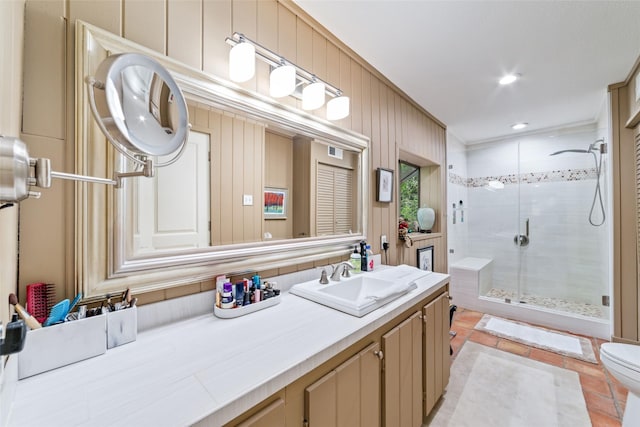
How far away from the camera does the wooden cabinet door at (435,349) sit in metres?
1.48

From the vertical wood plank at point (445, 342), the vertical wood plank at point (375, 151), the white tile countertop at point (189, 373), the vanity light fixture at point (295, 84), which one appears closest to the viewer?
the white tile countertop at point (189, 373)

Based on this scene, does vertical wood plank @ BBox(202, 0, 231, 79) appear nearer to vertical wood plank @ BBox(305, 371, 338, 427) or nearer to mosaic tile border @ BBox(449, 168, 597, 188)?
vertical wood plank @ BBox(305, 371, 338, 427)

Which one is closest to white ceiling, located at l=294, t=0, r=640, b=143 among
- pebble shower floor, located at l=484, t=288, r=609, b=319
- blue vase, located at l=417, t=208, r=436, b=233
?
blue vase, located at l=417, t=208, r=436, b=233

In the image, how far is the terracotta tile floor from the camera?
64.9 inches

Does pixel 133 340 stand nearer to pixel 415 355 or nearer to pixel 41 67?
pixel 41 67

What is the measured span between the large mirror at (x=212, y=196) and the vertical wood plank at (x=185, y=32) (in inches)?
2.9

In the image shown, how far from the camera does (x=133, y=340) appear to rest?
2.71 ft

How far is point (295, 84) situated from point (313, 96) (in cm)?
12

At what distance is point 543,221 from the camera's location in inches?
135

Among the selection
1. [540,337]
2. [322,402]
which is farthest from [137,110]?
[540,337]

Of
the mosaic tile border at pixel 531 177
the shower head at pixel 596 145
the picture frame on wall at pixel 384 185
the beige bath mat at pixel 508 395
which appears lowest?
the beige bath mat at pixel 508 395

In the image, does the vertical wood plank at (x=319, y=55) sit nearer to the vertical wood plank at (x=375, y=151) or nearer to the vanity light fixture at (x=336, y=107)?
the vanity light fixture at (x=336, y=107)

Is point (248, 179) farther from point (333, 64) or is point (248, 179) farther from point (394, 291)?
point (333, 64)

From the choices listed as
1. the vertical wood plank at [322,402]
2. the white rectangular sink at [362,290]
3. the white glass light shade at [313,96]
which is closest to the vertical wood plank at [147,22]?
the white glass light shade at [313,96]
